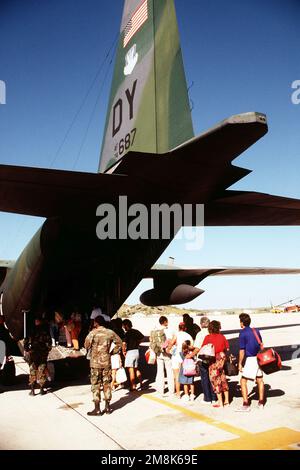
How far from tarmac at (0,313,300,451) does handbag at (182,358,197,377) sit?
0.52m

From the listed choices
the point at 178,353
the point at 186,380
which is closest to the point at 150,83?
the point at 178,353

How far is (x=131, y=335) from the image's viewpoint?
827 centimetres

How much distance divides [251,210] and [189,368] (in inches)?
135

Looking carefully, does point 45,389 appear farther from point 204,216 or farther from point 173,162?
point 173,162

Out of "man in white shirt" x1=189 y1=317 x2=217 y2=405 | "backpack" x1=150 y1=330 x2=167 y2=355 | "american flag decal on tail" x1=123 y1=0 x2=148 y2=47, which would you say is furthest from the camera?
"american flag decal on tail" x1=123 y1=0 x2=148 y2=47

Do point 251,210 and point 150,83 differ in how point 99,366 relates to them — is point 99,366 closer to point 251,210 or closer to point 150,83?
A: point 251,210

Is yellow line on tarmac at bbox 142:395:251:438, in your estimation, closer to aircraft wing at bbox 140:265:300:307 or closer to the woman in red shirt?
the woman in red shirt

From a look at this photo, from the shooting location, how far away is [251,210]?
766 centimetres

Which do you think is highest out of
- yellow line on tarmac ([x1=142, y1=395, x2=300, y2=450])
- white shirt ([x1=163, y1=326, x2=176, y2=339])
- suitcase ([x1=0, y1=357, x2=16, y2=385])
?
white shirt ([x1=163, y1=326, x2=176, y2=339])

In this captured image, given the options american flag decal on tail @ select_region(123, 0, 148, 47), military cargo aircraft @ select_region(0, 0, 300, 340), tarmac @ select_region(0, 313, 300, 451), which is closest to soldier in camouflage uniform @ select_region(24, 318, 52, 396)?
tarmac @ select_region(0, 313, 300, 451)

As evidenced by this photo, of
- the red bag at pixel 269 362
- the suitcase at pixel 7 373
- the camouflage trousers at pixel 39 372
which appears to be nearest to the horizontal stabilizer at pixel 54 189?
the camouflage trousers at pixel 39 372

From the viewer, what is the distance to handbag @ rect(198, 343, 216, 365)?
6.64 meters

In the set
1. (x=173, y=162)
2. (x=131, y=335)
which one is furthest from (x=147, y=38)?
(x=131, y=335)
